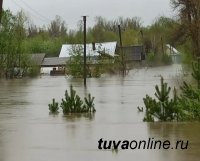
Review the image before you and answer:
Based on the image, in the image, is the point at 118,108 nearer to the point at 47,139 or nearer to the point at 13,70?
the point at 47,139

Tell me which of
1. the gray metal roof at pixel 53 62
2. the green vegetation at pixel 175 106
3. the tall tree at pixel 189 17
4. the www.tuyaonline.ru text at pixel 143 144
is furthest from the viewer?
the gray metal roof at pixel 53 62

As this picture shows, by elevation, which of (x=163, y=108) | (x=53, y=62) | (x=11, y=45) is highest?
(x=11, y=45)

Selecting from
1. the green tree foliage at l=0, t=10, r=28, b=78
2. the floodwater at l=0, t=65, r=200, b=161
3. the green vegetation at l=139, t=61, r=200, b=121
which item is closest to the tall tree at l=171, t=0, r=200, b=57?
the green tree foliage at l=0, t=10, r=28, b=78

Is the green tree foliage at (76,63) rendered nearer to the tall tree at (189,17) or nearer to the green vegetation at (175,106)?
the tall tree at (189,17)

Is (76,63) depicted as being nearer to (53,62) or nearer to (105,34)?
(53,62)

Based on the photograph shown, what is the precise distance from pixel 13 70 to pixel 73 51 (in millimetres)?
12703

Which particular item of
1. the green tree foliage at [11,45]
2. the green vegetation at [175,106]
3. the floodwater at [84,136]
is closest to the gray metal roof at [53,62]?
the green tree foliage at [11,45]

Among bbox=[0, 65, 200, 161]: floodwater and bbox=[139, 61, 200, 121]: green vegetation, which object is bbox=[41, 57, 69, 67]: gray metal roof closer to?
bbox=[0, 65, 200, 161]: floodwater

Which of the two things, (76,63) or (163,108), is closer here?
(163,108)

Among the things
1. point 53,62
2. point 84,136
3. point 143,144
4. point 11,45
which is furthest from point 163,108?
point 53,62

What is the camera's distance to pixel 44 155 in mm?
9531

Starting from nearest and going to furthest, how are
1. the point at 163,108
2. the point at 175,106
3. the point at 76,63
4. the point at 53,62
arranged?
the point at 175,106
the point at 163,108
the point at 76,63
the point at 53,62

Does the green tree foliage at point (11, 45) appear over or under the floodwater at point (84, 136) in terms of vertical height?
over

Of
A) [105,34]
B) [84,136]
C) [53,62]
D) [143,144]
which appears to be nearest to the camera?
[143,144]
